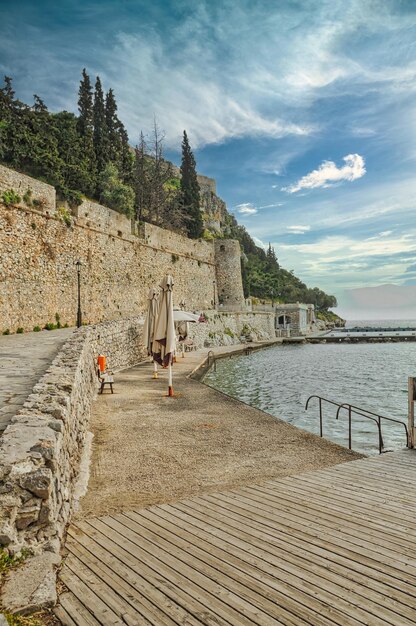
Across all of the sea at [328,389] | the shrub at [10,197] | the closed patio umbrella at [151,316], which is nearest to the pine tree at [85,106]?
the shrub at [10,197]

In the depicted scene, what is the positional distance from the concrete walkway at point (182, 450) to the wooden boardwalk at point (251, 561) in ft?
2.79

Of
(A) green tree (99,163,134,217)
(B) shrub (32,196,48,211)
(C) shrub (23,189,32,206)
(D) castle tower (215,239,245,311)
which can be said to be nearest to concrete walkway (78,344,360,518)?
(C) shrub (23,189,32,206)

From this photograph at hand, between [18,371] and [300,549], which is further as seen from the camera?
[18,371]

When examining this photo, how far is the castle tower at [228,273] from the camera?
48031mm

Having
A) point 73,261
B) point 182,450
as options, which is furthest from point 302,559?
point 73,261

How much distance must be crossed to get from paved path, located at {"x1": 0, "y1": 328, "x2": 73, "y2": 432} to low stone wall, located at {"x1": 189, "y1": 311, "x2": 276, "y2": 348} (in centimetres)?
2024

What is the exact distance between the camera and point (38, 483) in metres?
2.83

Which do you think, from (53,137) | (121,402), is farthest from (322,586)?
(53,137)

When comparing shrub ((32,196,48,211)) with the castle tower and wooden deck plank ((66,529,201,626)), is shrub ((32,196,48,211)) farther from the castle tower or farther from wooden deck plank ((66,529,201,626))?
the castle tower

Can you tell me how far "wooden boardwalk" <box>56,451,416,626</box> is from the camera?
7.64 feet

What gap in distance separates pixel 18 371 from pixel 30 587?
17.4 ft

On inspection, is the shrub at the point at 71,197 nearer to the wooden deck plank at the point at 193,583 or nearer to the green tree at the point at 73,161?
the green tree at the point at 73,161

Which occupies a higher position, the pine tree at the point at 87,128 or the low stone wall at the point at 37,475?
the pine tree at the point at 87,128

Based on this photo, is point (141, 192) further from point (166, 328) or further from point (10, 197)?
point (166, 328)
